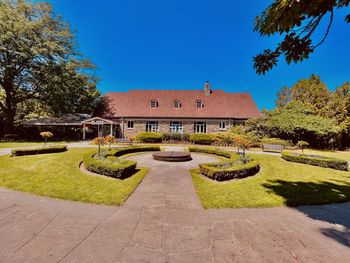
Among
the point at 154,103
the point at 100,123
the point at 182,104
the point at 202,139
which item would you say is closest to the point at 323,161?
the point at 202,139

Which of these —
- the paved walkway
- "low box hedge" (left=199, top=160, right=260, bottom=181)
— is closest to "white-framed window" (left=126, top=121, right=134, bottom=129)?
"low box hedge" (left=199, top=160, right=260, bottom=181)

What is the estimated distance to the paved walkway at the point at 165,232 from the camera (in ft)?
11.4

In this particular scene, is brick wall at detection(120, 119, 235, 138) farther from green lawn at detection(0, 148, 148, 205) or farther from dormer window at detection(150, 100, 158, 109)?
green lawn at detection(0, 148, 148, 205)

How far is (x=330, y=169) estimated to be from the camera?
11445 millimetres

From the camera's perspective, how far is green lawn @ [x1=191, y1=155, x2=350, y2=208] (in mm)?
6199

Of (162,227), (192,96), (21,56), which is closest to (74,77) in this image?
(21,56)

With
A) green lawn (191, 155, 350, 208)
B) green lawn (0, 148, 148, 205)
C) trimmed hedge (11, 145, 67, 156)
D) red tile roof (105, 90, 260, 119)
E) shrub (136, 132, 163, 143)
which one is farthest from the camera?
red tile roof (105, 90, 260, 119)

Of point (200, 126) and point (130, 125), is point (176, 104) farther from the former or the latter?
point (130, 125)

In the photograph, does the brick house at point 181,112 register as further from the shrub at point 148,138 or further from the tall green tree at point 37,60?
the tall green tree at point 37,60

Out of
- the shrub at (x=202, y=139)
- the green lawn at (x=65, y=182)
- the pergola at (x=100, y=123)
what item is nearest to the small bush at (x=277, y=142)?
the shrub at (x=202, y=139)

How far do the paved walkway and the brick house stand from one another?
23158 mm

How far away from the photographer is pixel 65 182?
25.0 feet

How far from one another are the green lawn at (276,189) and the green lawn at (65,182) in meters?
3.01

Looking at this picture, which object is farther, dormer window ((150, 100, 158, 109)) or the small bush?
dormer window ((150, 100, 158, 109))
